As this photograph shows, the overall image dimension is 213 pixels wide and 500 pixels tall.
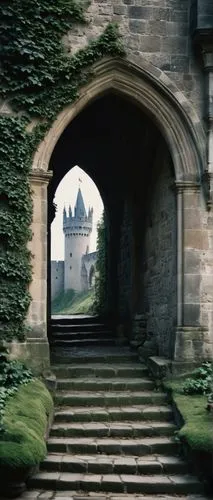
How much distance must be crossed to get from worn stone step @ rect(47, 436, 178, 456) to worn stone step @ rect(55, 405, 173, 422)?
489 mm

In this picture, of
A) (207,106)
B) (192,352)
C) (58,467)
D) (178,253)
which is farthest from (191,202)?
(58,467)

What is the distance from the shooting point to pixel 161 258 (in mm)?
9016

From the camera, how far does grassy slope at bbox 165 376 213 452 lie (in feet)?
18.7

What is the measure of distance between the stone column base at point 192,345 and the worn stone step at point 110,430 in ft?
3.84

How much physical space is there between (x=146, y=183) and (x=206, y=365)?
3671mm

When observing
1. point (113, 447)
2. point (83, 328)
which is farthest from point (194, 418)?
point (83, 328)

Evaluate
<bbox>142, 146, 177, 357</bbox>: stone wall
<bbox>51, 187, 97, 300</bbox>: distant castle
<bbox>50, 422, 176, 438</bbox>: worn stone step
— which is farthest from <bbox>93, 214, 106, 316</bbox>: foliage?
<bbox>51, 187, 97, 300</bbox>: distant castle

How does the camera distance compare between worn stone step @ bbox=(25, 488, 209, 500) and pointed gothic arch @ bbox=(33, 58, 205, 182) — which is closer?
worn stone step @ bbox=(25, 488, 209, 500)

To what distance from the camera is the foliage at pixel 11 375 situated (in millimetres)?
6688

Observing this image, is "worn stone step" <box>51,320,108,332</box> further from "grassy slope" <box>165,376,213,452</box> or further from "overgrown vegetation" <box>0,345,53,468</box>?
"overgrown vegetation" <box>0,345,53,468</box>

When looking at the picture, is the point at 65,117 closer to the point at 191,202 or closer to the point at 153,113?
the point at 153,113

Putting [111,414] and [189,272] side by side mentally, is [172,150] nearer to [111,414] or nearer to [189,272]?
[189,272]

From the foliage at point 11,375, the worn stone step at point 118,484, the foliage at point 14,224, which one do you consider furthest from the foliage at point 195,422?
the foliage at point 14,224

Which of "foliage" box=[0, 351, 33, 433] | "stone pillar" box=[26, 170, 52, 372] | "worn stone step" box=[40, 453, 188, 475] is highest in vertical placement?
"stone pillar" box=[26, 170, 52, 372]
